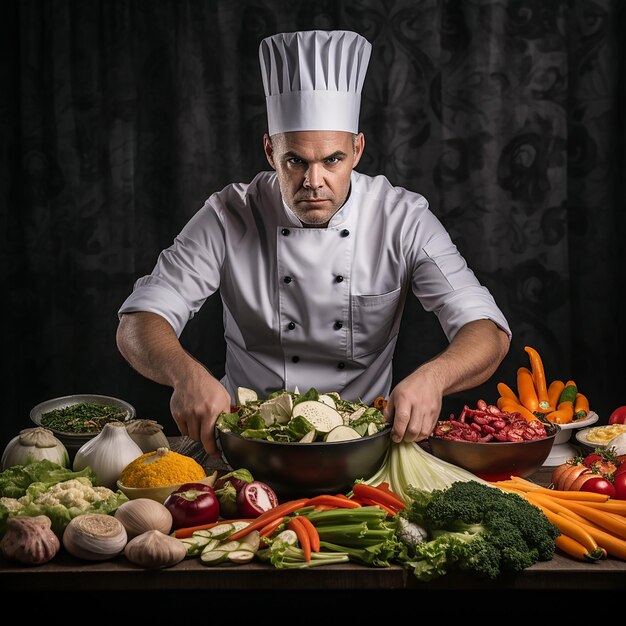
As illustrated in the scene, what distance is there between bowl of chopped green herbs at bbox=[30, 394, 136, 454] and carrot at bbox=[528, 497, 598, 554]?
1189mm

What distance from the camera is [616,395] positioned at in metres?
3.80

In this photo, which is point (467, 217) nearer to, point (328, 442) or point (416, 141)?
point (416, 141)

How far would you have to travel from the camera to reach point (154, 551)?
161 centimetres

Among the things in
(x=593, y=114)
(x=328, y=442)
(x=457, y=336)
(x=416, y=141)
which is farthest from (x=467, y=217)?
(x=328, y=442)

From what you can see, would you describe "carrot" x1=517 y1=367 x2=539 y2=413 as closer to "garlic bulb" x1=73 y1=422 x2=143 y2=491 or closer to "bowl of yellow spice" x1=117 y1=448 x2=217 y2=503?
"bowl of yellow spice" x1=117 y1=448 x2=217 y2=503

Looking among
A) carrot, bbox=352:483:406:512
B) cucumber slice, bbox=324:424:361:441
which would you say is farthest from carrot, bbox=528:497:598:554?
cucumber slice, bbox=324:424:361:441

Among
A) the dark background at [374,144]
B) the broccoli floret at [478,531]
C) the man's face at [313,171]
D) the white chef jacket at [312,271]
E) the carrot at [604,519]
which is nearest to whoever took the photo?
the broccoli floret at [478,531]

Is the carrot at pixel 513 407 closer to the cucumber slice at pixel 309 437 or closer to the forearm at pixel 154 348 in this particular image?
the cucumber slice at pixel 309 437

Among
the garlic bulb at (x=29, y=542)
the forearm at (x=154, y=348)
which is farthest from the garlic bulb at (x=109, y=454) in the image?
the garlic bulb at (x=29, y=542)

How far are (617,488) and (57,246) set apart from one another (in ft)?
8.92

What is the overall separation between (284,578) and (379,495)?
301 mm

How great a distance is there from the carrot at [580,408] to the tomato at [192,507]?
1.16 meters

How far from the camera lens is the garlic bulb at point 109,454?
1.99 meters

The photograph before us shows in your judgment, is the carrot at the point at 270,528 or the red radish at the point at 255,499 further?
Result: the red radish at the point at 255,499
